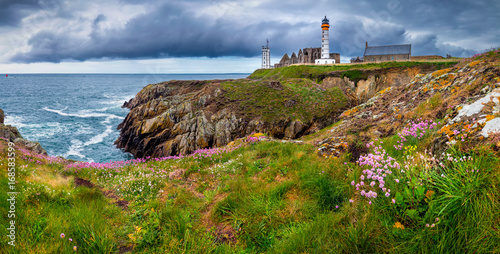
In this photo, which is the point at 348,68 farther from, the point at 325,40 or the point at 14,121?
the point at 14,121

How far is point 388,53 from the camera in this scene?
66.2 meters

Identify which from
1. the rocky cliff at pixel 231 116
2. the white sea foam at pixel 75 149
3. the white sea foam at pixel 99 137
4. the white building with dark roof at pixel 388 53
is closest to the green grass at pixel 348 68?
the white building with dark roof at pixel 388 53

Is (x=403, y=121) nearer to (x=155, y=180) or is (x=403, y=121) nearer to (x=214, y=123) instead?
(x=155, y=180)

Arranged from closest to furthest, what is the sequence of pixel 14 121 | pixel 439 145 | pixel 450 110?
pixel 439 145, pixel 450 110, pixel 14 121

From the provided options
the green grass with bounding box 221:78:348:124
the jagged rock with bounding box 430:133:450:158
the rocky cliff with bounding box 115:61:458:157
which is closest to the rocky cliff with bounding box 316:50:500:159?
the jagged rock with bounding box 430:133:450:158

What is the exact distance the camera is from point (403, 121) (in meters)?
9.05

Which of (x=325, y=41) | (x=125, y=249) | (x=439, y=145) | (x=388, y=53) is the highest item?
(x=325, y=41)

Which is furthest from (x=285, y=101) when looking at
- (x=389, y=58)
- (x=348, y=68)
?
(x=389, y=58)

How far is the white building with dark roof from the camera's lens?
62662 millimetres

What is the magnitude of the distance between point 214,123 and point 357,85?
3385 centimetres

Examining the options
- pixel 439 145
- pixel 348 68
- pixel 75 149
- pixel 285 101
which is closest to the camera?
pixel 439 145

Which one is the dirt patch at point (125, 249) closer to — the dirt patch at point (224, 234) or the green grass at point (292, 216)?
the green grass at point (292, 216)

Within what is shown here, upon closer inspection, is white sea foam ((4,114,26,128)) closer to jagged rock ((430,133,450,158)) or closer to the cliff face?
the cliff face

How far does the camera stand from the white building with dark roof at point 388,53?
62662 millimetres
